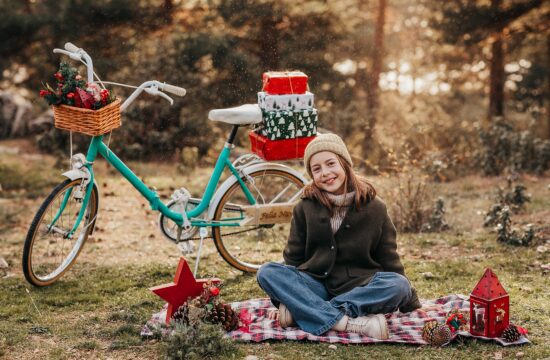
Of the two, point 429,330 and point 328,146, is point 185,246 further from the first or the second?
point 429,330

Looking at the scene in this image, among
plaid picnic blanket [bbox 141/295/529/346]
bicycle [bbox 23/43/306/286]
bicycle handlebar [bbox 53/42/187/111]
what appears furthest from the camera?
bicycle [bbox 23/43/306/286]

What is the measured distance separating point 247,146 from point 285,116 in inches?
180

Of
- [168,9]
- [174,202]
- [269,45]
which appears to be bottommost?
[174,202]

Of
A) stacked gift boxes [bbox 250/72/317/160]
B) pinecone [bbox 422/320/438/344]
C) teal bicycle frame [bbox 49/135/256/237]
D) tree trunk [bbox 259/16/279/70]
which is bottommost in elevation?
pinecone [bbox 422/320/438/344]

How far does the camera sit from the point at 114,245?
6133 mm

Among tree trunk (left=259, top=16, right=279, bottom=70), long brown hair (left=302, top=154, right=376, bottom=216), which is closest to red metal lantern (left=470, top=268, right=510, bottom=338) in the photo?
long brown hair (left=302, top=154, right=376, bottom=216)

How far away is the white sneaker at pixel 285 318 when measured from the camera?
152 inches

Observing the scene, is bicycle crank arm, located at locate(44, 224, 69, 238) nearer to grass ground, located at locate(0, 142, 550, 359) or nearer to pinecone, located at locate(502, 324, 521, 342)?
grass ground, located at locate(0, 142, 550, 359)

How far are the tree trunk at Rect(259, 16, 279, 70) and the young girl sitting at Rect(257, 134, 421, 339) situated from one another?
7.92 metres

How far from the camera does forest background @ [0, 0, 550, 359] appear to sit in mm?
4277

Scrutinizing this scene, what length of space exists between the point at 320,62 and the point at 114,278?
856 centimetres

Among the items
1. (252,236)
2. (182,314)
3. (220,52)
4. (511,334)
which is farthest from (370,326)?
(220,52)

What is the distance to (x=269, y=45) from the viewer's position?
11.8m

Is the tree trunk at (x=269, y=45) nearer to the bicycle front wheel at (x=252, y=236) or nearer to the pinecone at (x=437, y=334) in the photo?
the bicycle front wheel at (x=252, y=236)
